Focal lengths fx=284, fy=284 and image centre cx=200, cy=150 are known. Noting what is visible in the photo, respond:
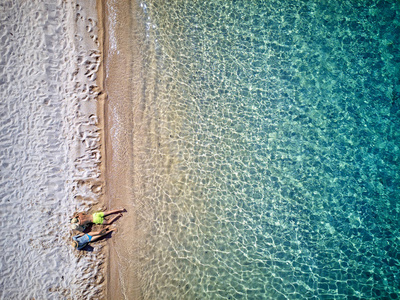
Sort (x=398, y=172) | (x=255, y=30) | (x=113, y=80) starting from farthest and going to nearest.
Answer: (x=113, y=80), (x=255, y=30), (x=398, y=172)

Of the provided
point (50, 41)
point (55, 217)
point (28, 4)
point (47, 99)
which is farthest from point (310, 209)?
point (28, 4)

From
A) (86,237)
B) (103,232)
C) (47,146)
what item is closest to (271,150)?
(103,232)

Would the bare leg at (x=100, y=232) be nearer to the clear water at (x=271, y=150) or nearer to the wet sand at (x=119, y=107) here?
the wet sand at (x=119, y=107)

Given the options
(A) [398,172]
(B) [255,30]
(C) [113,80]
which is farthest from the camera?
(C) [113,80]

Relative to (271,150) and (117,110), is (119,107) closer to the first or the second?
(117,110)

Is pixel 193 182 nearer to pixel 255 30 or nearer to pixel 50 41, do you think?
pixel 255 30

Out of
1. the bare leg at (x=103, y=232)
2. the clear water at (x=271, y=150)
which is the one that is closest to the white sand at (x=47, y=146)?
the bare leg at (x=103, y=232)
